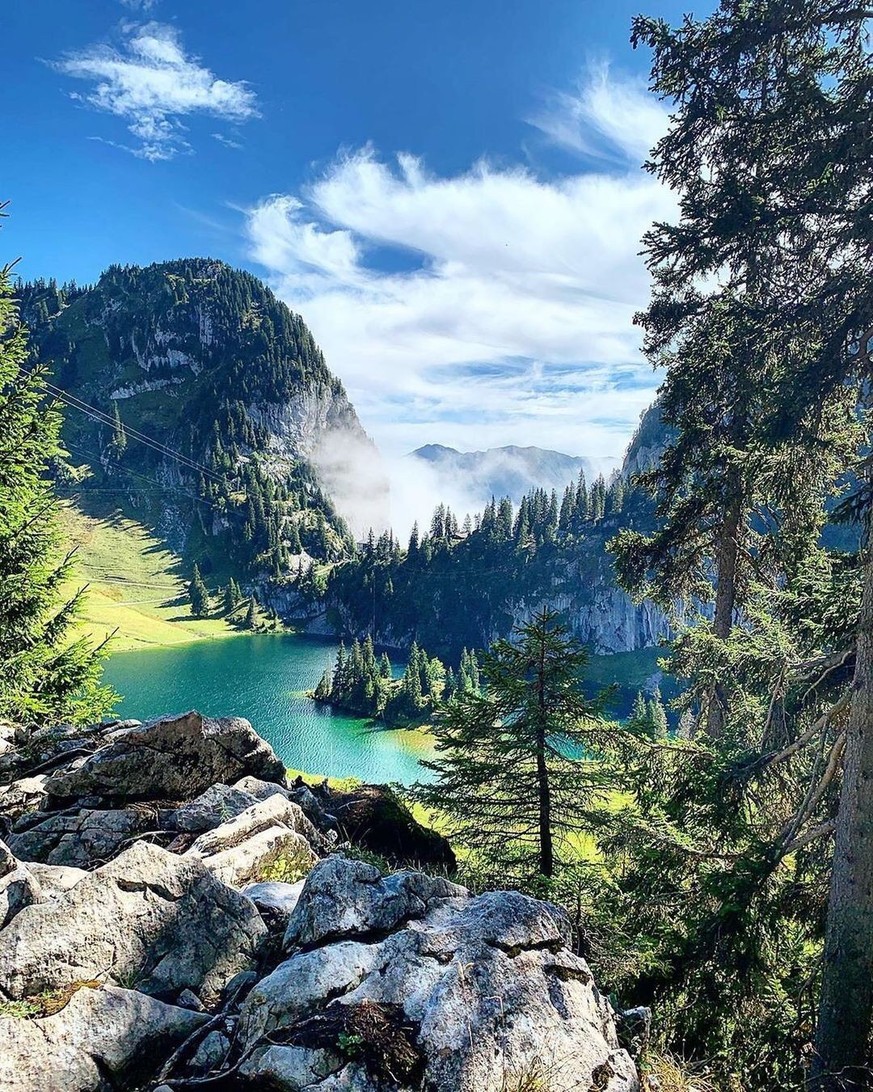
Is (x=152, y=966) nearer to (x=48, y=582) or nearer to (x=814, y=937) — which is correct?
(x=814, y=937)

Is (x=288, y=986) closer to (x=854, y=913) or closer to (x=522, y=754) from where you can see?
(x=854, y=913)

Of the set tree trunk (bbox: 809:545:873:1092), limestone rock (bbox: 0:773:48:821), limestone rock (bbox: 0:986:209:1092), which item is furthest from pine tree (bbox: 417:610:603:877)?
limestone rock (bbox: 0:986:209:1092)

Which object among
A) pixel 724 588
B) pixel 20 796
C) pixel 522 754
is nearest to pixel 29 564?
pixel 20 796

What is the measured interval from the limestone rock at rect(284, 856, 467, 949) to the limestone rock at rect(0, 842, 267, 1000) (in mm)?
770

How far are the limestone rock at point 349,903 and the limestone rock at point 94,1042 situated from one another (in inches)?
36.7

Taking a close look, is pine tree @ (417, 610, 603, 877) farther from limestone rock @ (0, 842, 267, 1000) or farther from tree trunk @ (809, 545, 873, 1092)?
limestone rock @ (0, 842, 267, 1000)

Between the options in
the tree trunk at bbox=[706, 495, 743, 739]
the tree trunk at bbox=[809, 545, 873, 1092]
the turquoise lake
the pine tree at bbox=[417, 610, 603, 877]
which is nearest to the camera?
the tree trunk at bbox=[809, 545, 873, 1092]

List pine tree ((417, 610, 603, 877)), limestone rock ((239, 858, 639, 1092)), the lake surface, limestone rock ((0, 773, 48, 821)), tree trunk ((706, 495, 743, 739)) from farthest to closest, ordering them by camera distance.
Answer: the lake surface → tree trunk ((706, 495, 743, 739)) → pine tree ((417, 610, 603, 877)) → limestone rock ((0, 773, 48, 821)) → limestone rock ((239, 858, 639, 1092))

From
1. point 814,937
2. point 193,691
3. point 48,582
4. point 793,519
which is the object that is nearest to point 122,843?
point 48,582

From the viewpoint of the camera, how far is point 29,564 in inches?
522

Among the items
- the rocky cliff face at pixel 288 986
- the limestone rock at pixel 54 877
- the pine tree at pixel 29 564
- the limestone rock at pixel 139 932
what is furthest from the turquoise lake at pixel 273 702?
the rocky cliff face at pixel 288 986

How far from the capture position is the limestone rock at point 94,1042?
3605 mm

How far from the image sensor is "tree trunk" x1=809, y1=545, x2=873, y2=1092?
20.4 ft

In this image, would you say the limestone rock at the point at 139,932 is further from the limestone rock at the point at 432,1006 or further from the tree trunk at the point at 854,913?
the tree trunk at the point at 854,913
